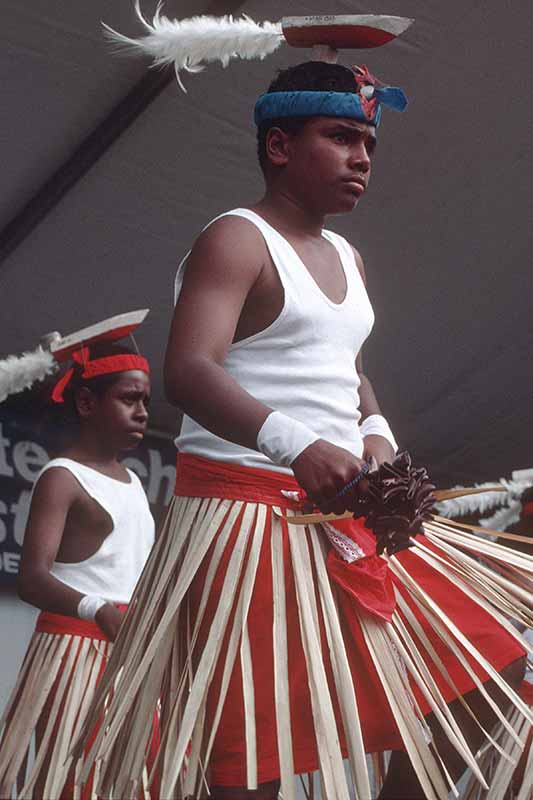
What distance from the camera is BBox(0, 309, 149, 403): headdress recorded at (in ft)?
11.7

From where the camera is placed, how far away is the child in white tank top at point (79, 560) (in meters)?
3.01

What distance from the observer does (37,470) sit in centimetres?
440

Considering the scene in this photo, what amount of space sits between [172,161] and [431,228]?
0.92 meters

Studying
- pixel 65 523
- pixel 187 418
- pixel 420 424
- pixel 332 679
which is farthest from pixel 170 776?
pixel 420 424

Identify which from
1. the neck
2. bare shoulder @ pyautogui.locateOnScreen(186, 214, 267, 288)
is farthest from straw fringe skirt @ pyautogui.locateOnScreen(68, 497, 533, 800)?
the neck

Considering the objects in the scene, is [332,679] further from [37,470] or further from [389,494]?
[37,470]

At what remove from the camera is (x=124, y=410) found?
358cm

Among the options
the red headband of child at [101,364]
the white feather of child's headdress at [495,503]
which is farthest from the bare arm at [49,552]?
the white feather of child's headdress at [495,503]

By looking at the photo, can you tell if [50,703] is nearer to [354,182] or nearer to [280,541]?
[280,541]

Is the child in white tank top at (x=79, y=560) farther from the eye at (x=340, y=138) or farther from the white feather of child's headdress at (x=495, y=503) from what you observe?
the eye at (x=340, y=138)

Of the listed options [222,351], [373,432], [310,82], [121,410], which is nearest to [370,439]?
[373,432]

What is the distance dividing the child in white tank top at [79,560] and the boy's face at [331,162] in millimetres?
1443

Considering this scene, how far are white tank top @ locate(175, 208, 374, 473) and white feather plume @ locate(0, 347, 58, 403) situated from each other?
A: 1885mm

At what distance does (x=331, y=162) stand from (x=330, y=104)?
0.09 m
